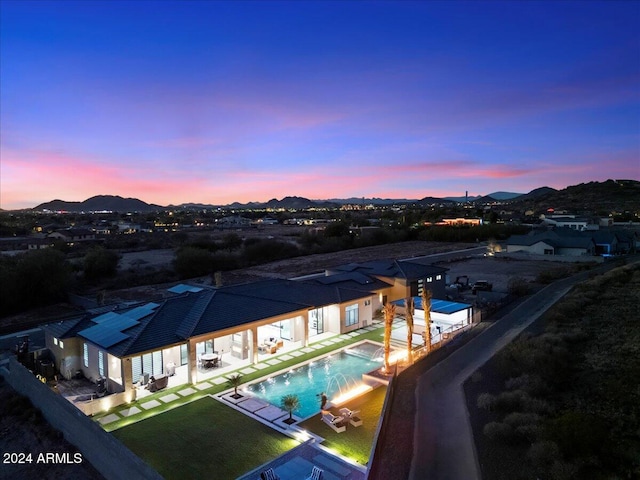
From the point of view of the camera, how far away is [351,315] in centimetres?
2130

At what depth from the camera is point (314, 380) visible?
606 inches

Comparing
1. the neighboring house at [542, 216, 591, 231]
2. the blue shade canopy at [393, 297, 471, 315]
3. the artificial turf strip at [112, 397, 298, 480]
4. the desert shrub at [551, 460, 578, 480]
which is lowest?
the artificial turf strip at [112, 397, 298, 480]

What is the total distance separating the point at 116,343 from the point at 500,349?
14.2 m

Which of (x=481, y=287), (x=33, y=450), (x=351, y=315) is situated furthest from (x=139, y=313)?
(x=481, y=287)

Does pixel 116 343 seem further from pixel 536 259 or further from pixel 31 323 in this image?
pixel 536 259

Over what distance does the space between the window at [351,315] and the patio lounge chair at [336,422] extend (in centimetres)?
898

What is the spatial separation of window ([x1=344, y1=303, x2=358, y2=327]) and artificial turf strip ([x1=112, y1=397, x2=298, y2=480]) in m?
8.98

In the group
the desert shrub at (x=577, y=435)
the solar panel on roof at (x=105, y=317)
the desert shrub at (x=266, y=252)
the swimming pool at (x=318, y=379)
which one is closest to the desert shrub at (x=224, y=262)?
the desert shrub at (x=266, y=252)

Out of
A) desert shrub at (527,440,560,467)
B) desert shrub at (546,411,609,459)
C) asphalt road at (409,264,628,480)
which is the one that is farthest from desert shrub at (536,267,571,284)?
desert shrub at (527,440,560,467)

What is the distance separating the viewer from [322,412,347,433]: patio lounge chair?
1163 centimetres

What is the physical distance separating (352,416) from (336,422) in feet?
1.92

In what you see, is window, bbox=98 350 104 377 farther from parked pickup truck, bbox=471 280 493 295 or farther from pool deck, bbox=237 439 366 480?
parked pickup truck, bbox=471 280 493 295

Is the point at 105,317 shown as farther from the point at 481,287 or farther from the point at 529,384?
the point at 481,287

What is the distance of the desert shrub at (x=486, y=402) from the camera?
1179 cm
